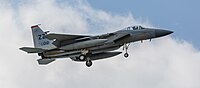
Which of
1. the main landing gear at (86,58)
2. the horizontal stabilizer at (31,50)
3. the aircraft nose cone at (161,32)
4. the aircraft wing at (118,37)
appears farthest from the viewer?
the main landing gear at (86,58)

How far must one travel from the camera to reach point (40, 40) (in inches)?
2152

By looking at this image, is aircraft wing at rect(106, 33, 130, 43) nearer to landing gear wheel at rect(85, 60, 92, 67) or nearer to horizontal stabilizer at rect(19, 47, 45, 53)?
landing gear wheel at rect(85, 60, 92, 67)

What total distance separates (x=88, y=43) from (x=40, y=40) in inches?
253

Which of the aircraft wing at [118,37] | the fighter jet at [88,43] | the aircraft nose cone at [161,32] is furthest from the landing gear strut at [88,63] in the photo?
the aircraft nose cone at [161,32]

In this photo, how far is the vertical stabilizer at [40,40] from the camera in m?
54.0

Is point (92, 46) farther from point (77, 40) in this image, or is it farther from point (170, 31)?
point (170, 31)

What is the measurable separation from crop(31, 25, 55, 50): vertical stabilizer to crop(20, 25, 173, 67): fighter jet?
0.33 feet

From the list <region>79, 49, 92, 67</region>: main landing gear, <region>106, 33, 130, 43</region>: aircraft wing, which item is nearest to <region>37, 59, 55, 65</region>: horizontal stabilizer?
<region>79, 49, 92, 67</region>: main landing gear

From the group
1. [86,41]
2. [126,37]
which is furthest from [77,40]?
[126,37]

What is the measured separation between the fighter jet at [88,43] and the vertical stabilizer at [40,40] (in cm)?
10

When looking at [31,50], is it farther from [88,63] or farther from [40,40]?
[88,63]

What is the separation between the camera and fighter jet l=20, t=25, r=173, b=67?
4991 centimetres

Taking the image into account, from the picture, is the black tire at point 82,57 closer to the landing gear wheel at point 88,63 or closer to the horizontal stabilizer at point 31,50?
the landing gear wheel at point 88,63

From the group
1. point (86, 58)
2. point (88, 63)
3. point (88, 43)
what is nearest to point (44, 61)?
point (86, 58)
